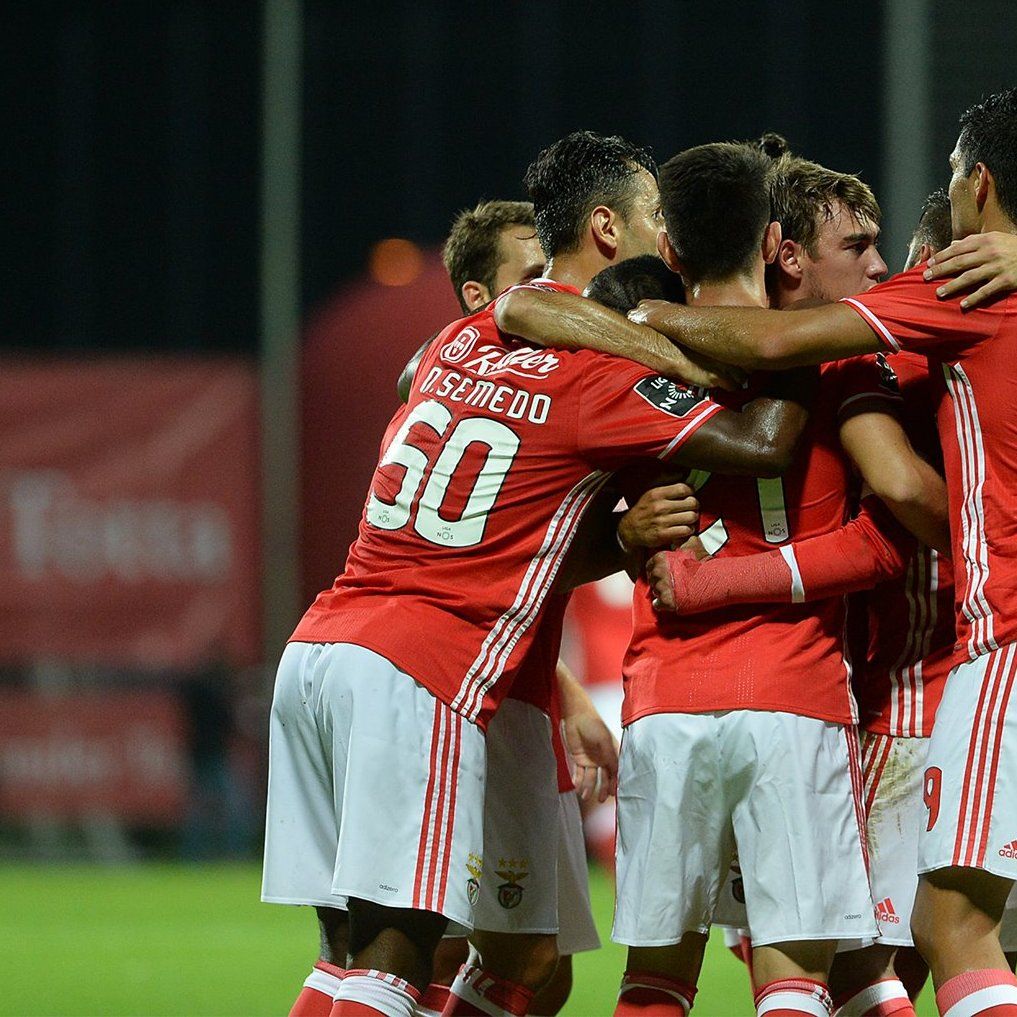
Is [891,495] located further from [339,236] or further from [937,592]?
[339,236]

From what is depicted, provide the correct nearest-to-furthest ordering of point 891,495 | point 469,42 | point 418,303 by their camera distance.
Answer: point 891,495
point 418,303
point 469,42

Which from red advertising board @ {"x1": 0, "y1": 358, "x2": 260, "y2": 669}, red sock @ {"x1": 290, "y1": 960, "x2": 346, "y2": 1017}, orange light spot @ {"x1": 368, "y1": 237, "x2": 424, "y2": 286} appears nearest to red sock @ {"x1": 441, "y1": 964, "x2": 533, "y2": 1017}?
red sock @ {"x1": 290, "y1": 960, "x2": 346, "y2": 1017}

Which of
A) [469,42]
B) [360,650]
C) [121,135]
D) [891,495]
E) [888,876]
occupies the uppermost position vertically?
[469,42]

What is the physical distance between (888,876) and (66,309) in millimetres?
17612

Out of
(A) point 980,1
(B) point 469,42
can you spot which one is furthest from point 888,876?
(B) point 469,42

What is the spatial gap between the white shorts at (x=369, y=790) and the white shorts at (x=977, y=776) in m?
0.93

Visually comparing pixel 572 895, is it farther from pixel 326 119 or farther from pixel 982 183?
pixel 326 119

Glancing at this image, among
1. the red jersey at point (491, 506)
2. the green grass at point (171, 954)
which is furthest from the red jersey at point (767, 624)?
the green grass at point (171, 954)

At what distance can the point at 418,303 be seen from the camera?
1331cm

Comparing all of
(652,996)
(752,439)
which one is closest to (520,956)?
(652,996)

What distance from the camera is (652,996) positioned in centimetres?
349

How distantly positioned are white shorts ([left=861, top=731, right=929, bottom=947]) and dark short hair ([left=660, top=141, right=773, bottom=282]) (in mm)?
1165

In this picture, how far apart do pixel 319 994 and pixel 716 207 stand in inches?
74.6

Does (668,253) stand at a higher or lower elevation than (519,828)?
higher
